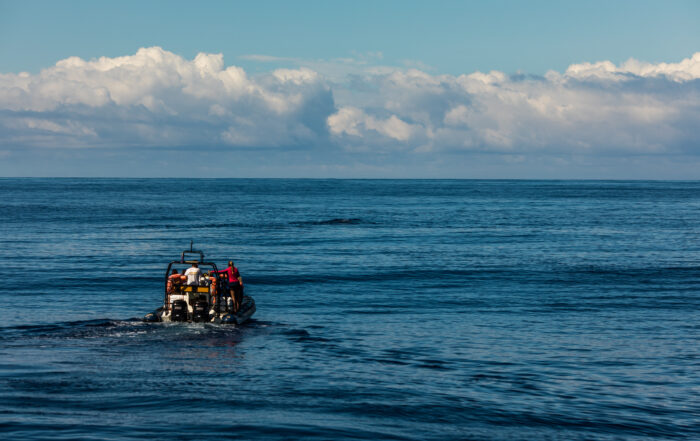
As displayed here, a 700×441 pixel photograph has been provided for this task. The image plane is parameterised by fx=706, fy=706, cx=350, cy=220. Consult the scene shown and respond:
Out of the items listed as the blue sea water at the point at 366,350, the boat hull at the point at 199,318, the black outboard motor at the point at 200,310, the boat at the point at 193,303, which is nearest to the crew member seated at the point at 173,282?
the boat at the point at 193,303

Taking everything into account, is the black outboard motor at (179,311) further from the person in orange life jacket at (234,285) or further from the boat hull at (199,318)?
the person in orange life jacket at (234,285)

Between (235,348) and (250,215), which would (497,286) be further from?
(250,215)

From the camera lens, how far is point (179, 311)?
25.0 metres

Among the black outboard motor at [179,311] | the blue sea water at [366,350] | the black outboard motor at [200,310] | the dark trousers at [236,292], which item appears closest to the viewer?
the blue sea water at [366,350]

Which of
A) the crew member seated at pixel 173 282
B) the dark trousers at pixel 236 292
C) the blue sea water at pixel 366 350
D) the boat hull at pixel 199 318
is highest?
the crew member seated at pixel 173 282

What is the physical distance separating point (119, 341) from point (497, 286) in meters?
20.2

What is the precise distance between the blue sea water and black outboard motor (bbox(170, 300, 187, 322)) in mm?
365

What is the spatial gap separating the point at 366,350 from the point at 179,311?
280 inches

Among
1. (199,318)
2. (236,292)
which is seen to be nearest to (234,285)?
(236,292)

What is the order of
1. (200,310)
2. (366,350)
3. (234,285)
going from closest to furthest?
1. (366,350)
2. (200,310)
3. (234,285)

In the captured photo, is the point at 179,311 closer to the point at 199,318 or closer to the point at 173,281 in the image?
the point at 199,318

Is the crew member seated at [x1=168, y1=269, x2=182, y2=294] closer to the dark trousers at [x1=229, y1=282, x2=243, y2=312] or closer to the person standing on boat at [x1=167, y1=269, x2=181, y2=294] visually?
the person standing on boat at [x1=167, y1=269, x2=181, y2=294]

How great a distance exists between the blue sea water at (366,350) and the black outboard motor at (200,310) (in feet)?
1.03

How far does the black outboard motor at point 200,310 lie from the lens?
82.5 ft
